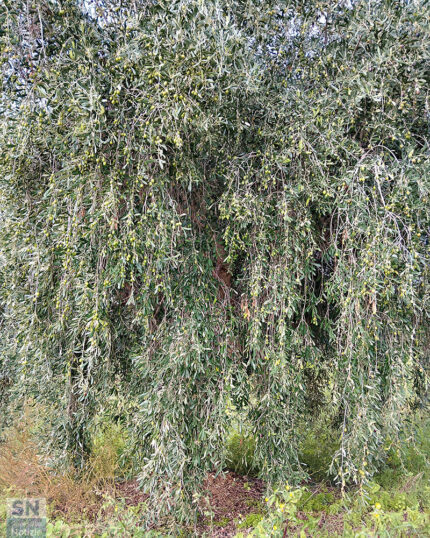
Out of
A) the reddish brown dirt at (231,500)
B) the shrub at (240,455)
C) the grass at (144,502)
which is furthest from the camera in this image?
the shrub at (240,455)

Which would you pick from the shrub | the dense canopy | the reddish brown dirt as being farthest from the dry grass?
the shrub

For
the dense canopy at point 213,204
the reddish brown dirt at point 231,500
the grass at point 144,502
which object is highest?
the dense canopy at point 213,204

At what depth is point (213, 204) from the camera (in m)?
2.89

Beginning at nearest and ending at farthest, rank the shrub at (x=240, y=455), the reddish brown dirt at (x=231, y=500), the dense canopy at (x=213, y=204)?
the dense canopy at (x=213, y=204) → the reddish brown dirt at (x=231, y=500) → the shrub at (x=240, y=455)

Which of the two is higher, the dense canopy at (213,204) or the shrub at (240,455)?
the dense canopy at (213,204)

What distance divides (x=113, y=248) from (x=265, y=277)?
1.08 m

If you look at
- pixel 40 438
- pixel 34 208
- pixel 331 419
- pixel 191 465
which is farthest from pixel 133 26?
pixel 331 419

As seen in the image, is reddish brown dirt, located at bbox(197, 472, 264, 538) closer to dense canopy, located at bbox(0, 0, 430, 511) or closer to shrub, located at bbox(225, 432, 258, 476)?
shrub, located at bbox(225, 432, 258, 476)

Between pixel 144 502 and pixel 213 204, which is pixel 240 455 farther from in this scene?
pixel 213 204

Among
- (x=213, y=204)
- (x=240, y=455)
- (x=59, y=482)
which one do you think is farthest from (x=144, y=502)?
(x=213, y=204)

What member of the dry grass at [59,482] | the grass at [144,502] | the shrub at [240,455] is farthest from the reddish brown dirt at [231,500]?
the dry grass at [59,482]

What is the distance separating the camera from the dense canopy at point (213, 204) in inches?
102

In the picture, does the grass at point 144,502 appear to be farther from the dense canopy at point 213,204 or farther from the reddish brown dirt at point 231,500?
the dense canopy at point 213,204

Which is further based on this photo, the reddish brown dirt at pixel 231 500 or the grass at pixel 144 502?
the reddish brown dirt at pixel 231 500
